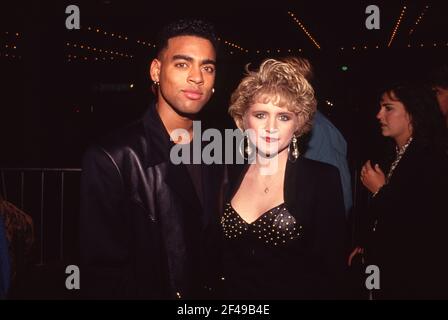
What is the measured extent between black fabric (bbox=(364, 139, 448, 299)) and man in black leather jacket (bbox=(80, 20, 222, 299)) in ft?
4.67

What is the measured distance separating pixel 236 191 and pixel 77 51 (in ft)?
36.5

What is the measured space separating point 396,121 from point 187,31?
2.08 m

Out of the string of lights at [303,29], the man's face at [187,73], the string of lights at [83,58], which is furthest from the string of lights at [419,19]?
the string of lights at [83,58]

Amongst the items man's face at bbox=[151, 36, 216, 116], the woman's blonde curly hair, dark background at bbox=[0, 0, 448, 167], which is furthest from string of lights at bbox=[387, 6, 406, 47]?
man's face at bbox=[151, 36, 216, 116]

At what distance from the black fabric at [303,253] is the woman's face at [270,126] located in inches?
7.8

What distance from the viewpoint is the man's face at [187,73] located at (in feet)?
7.56

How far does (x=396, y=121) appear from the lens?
12.1 feet

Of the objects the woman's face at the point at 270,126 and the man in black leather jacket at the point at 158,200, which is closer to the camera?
the man in black leather jacket at the point at 158,200

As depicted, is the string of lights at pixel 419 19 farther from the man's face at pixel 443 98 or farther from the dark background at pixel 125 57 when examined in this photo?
the man's face at pixel 443 98

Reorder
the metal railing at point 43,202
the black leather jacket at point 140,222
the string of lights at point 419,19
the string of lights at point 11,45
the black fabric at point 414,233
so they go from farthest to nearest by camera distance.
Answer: the string of lights at point 11,45, the string of lights at point 419,19, the metal railing at point 43,202, the black fabric at point 414,233, the black leather jacket at point 140,222

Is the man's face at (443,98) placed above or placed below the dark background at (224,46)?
below

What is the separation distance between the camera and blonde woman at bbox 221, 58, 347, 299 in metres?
2.46

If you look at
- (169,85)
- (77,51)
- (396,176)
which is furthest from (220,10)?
(169,85)
